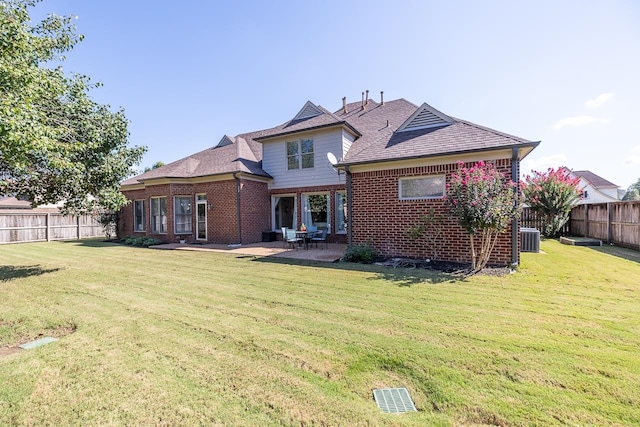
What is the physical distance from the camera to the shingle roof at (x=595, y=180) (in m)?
45.3

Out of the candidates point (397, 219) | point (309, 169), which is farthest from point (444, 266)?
point (309, 169)

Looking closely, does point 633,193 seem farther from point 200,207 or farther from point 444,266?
point 200,207

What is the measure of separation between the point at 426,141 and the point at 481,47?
374 centimetres

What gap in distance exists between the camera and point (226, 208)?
1441cm

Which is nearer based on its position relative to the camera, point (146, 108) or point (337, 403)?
point (337, 403)

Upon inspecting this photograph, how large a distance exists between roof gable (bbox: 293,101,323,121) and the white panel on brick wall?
1.81 m

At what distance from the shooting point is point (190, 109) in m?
17.2

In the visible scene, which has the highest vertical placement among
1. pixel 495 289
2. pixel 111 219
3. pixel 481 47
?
pixel 481 47

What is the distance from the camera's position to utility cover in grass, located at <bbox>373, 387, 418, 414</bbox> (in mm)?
2461

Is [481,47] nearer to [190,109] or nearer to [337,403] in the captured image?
[337,403]

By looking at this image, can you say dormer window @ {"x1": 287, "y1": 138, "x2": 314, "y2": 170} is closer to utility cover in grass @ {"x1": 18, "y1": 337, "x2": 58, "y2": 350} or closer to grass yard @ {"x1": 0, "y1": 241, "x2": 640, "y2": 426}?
grass yard @ {"x1": 0, "y1": 241, "x2": 640, "y2": 426}

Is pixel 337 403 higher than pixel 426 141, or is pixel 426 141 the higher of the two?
pixel 426 141

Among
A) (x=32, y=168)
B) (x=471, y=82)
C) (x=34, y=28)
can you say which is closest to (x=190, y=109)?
(x=34, y=28)

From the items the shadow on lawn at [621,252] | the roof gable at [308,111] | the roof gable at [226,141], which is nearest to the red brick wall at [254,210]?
the roof gable at [308,111]
